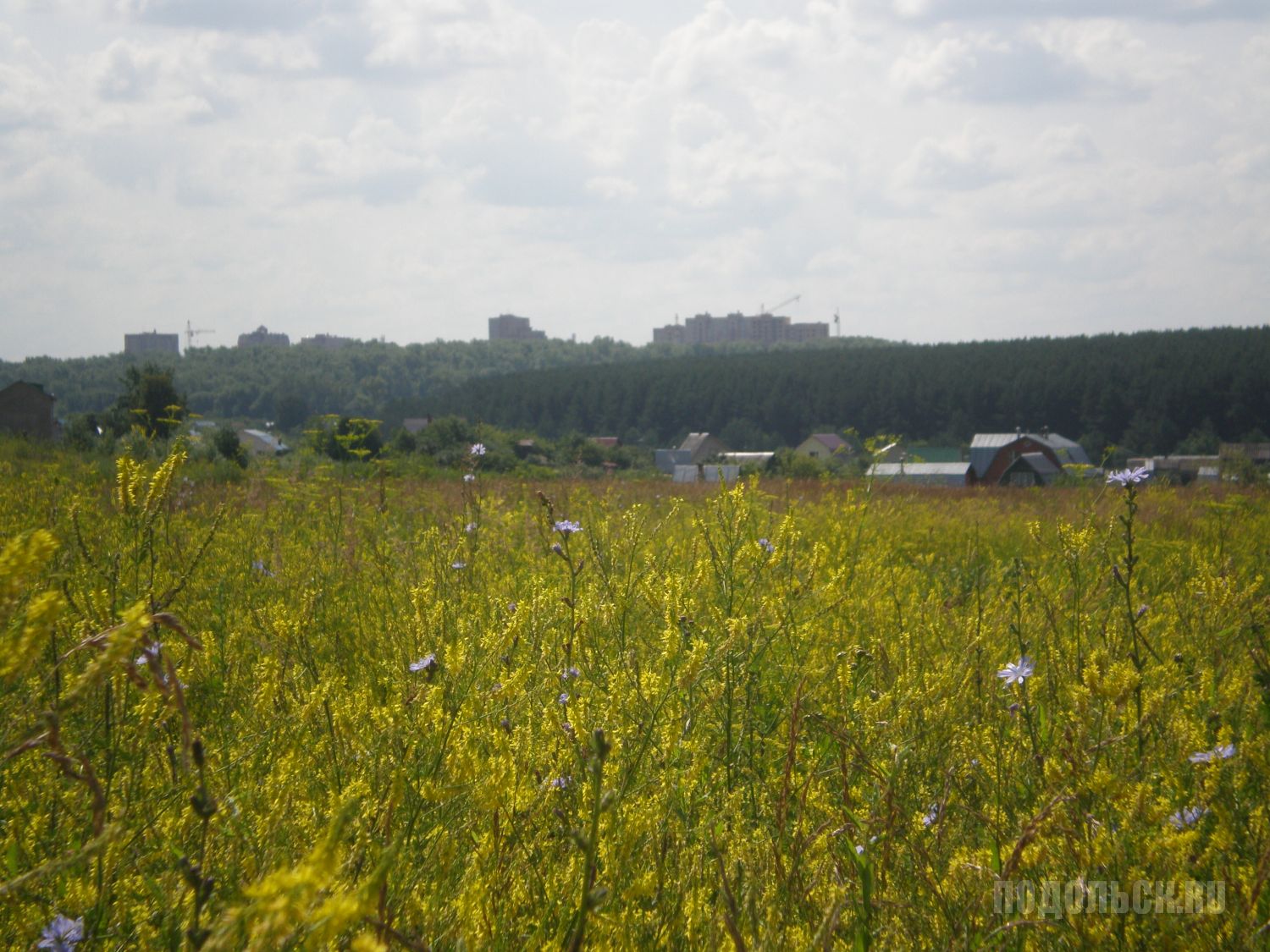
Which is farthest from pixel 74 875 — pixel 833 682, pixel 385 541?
pixel 385 541

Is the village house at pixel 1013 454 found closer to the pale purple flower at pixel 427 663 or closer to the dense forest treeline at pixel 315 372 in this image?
the pale purple flower at pixel 427 663

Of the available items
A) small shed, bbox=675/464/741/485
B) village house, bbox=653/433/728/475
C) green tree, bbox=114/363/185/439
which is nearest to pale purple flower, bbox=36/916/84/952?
small shed, bbox=675/464/741/485

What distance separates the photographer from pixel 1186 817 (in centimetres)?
175

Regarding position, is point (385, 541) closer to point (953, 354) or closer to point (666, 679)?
point (666, 679)

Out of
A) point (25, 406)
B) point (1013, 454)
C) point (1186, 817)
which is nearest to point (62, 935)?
point (1186, 817)

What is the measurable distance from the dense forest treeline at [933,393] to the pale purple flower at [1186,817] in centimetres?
6512

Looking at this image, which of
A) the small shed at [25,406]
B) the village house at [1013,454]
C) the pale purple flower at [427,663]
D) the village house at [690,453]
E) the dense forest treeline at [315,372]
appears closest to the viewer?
the pale purple flower at [427,663]

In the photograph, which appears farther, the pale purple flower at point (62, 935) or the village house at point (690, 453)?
the village house at point (690, 453)

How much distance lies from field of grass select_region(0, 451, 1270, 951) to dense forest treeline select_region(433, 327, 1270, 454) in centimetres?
6470

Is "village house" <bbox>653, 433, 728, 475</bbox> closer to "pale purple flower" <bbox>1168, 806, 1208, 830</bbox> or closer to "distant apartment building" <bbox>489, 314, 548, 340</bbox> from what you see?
"pale purple flower" <bbox>1168, 806, 1208, 830</bbox>

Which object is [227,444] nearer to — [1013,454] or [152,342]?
[1013,454]

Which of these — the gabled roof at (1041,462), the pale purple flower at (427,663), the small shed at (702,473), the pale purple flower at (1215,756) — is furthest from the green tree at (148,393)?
the gabled roof at (1041,462)

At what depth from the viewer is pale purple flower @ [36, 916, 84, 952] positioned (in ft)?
4.21

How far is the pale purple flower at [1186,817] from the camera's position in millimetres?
1678
